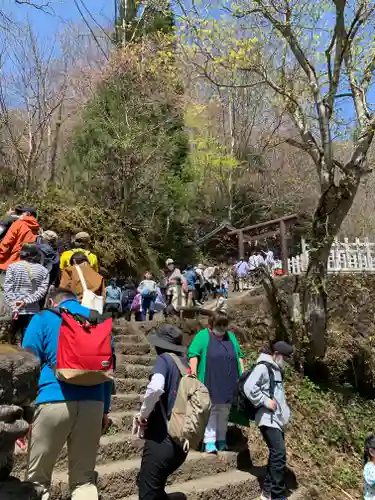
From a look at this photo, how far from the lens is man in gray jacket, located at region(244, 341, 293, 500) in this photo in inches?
206

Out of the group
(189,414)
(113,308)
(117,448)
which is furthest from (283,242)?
(189,414)

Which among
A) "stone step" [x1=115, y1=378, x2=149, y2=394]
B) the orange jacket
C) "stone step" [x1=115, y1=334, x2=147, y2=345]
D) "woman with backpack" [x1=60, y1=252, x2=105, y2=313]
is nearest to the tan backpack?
"woman with backpack" [x1=60, y1=252, x2=105, y2=313]

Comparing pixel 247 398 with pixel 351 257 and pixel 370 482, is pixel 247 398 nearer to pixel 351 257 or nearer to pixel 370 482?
pixel 370 482

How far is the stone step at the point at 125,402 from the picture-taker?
6.17 metres

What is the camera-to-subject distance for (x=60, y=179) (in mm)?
22016

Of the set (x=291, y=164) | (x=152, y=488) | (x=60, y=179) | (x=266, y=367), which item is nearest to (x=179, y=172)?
(x=60, y=179)

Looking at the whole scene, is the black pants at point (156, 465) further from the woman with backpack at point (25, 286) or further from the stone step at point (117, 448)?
the woman with backpack at point (25, 286)

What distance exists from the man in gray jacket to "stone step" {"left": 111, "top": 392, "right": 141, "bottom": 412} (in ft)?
5.69

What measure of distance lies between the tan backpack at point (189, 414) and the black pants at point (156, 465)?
9cm

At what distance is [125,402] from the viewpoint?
625cm

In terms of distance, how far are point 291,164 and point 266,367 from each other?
3080 centimetres

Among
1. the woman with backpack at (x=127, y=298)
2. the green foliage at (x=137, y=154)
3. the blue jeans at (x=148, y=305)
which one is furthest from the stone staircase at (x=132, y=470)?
the green foliage at (x=137, y=154)

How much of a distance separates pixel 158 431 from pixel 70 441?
2.42ft

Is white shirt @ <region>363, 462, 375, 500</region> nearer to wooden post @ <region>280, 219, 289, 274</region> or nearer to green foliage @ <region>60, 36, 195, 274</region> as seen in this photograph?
green foliage @ <region>60, 36, 195, 274</region>
